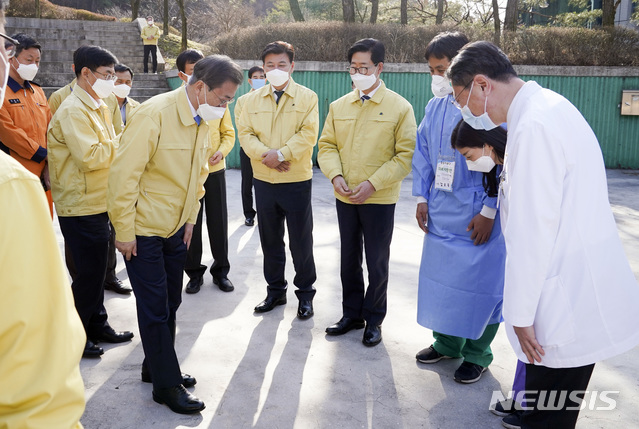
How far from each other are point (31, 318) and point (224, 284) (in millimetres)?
3975

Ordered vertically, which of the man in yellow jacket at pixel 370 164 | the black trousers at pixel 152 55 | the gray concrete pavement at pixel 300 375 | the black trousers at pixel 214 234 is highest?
the black trousers at pixel 152 55

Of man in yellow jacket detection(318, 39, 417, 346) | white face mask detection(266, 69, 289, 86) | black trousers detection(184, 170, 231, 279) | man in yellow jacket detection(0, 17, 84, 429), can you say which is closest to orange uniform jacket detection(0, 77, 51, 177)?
black trousers detection(184, 170, 231, 279)

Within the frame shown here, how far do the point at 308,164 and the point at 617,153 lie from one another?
33.3 ft

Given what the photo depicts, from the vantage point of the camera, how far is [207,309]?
14.6 ft

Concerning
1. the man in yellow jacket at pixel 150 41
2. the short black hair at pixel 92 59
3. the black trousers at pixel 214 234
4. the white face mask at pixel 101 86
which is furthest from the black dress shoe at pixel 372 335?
the man in yellow jacket at pixel 150 41

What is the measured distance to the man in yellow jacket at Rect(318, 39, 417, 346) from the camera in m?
3.83

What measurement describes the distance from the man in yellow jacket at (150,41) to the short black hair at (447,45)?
1253 centimetres

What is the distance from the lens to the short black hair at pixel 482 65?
2.20 meters

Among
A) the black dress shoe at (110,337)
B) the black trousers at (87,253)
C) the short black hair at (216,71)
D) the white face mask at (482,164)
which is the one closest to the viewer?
the short black hair at (216,71)

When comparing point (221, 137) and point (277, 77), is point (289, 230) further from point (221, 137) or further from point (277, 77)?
point (221, 137)

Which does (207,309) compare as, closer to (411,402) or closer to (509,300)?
(411,402)

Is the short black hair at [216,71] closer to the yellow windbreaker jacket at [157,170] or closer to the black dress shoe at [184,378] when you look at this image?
the yellow windbreaker jacket at [157,170]

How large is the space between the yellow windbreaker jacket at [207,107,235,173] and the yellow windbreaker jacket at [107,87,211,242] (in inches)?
77.2

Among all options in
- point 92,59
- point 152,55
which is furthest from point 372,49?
point 152,55
